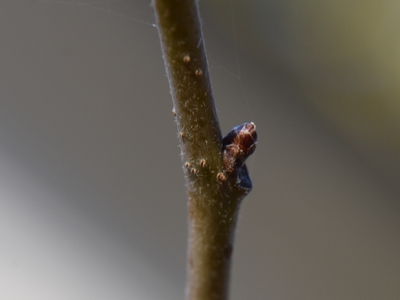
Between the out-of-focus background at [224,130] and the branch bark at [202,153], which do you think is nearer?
the branch bark at [202,153]

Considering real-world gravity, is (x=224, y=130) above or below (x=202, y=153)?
above

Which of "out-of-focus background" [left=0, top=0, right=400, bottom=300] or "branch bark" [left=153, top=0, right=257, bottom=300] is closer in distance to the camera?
"branch bark" [left=153, top=0, right=257, bottom=300]

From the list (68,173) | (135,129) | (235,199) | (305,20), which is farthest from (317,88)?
(235,199)

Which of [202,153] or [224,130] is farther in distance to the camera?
[224,130]

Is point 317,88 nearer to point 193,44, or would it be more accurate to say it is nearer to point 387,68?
point 387,68

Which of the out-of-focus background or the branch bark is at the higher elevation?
the out-of-focus background
